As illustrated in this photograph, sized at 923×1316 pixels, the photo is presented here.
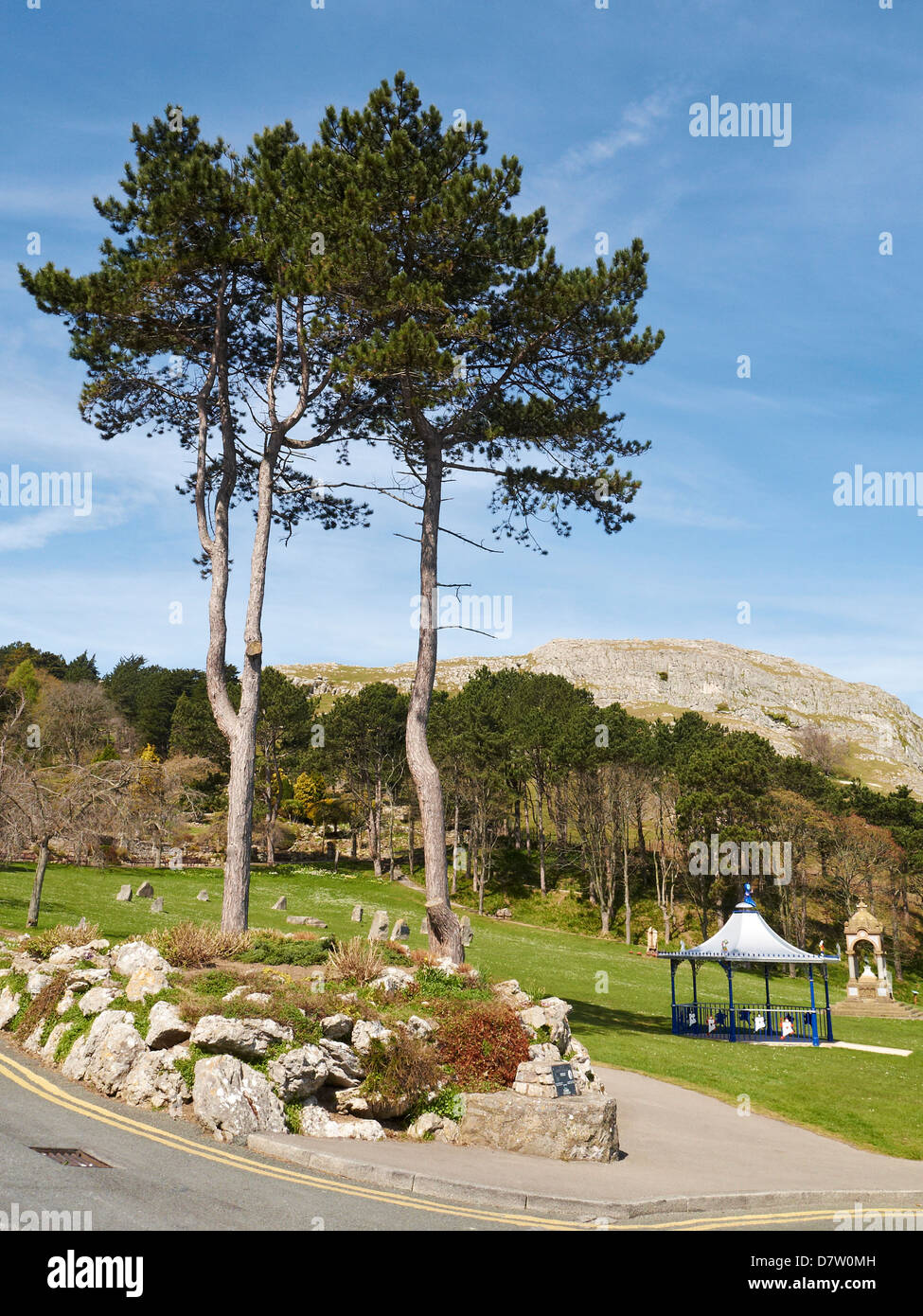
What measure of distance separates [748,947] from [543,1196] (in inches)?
831

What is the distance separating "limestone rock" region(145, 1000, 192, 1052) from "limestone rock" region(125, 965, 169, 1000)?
99 cm

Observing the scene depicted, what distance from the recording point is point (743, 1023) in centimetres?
3206

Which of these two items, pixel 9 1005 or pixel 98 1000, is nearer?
pixel 98 1000

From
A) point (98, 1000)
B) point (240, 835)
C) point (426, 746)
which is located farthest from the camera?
point (426, 746)

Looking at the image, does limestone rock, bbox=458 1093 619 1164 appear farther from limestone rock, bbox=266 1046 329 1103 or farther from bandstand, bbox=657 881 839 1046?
bandstand, bbox=657 881 839 1046

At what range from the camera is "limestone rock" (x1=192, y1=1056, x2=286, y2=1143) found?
11.7 m

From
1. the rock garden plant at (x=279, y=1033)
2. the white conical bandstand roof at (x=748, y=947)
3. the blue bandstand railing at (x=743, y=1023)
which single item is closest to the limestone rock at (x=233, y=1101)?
the rock garden plant at (x=279, y=1033)

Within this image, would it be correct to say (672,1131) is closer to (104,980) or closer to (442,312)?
(104,980)

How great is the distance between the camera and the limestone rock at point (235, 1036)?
1266cm

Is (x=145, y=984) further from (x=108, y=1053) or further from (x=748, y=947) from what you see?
(x=748, y=947)

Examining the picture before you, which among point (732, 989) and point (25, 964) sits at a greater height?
point (25, 964)

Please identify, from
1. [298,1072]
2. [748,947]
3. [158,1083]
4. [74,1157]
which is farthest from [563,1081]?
[748,947]

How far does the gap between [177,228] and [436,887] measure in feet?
60.6
